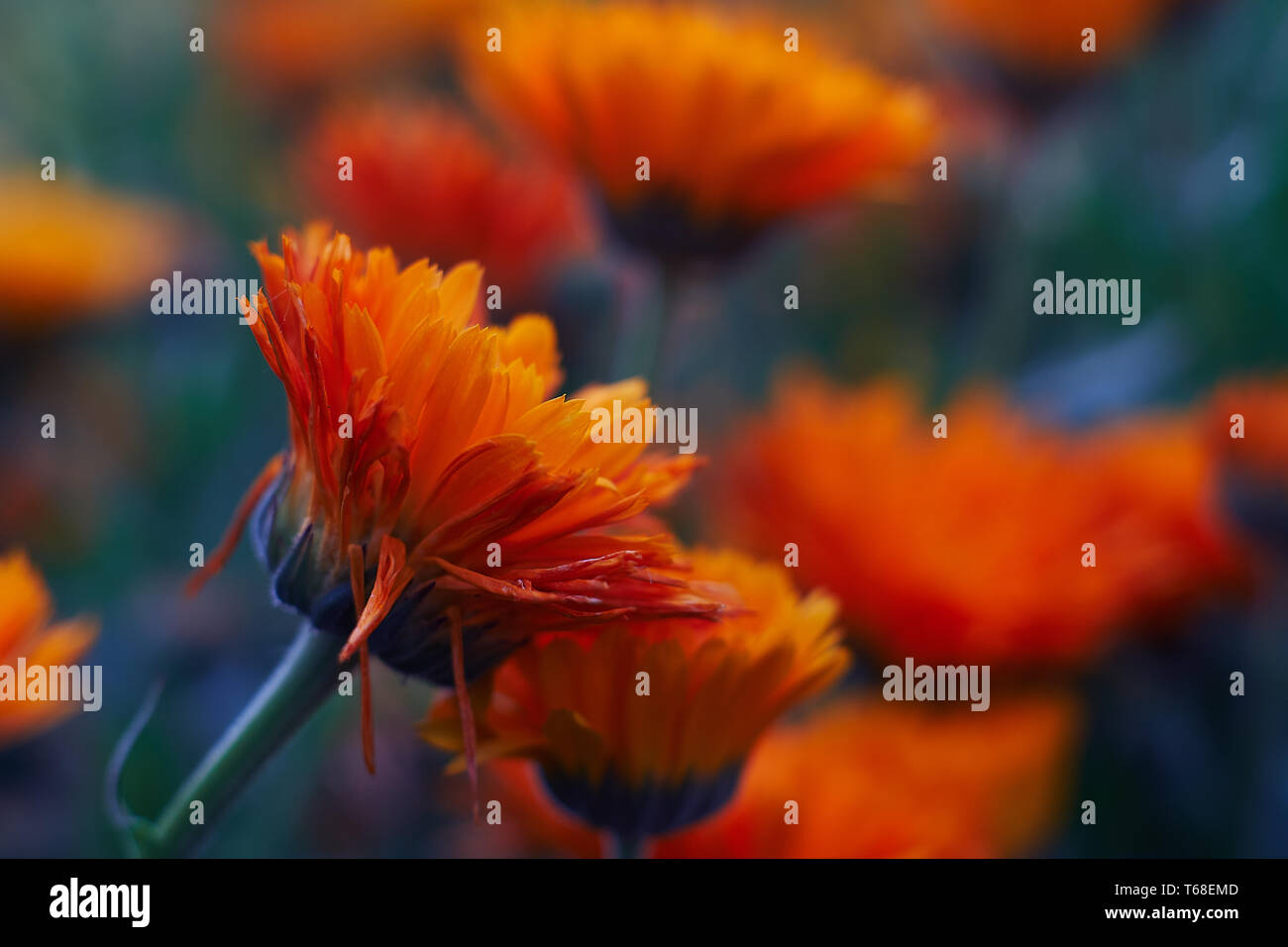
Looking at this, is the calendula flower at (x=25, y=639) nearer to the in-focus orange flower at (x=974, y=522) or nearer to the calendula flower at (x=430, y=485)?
the calendula flower at (x=430, y=485)

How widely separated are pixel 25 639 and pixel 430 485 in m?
0.16

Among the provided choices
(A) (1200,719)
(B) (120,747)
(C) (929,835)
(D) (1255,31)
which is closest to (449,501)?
(B) (120,747)

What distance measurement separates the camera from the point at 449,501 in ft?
1.25

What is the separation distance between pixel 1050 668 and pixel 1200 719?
0.50ft

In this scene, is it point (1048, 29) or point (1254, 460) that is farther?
point (1048, 29)

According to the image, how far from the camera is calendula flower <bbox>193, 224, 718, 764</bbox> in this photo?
36 cm

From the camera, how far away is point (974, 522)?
2.82ft

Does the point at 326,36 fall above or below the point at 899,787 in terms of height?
above

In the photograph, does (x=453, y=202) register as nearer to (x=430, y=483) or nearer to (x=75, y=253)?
(x=75, y=253)

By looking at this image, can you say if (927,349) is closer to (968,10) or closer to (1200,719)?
(968,10)

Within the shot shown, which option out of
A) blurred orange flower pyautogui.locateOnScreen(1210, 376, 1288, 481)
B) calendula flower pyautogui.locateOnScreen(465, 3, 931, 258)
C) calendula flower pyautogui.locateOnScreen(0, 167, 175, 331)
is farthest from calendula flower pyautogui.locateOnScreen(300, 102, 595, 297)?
blurred orange flower pyautogui.locateOnScreen(1210, 376, 1288, 481)

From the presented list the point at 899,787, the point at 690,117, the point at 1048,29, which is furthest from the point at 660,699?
the point at 1048,29

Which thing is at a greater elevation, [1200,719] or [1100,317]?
[1100,317]

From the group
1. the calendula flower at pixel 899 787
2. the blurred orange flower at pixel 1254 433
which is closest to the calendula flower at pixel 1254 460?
the blurred orange flower at pixel 1254 433
